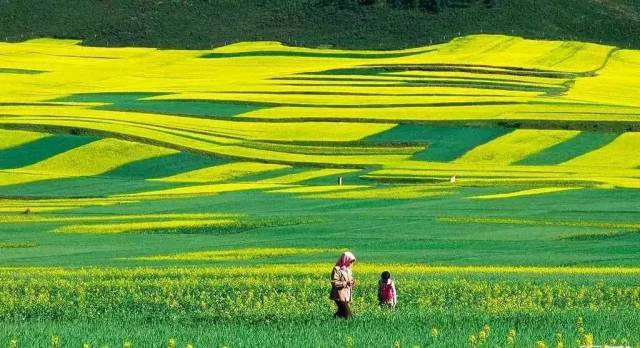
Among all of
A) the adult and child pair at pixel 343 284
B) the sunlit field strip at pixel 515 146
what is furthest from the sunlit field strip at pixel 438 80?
the adult and child pair at pixel 343 284

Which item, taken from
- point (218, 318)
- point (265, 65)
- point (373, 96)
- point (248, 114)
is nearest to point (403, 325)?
point (218, 318)

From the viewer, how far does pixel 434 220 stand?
56.5 metres

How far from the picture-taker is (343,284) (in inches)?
1044

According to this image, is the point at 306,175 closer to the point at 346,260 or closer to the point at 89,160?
the point at 89,160

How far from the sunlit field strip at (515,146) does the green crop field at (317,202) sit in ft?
0.85

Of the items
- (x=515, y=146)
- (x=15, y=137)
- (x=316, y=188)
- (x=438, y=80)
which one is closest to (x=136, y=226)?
(x=316, y=188)

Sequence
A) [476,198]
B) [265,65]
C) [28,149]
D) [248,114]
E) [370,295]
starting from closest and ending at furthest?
1. [370,295]
2. [476,198]
3. [28,149]
4. [248,114]
5. [265,65]

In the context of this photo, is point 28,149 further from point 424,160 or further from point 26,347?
point 26,347

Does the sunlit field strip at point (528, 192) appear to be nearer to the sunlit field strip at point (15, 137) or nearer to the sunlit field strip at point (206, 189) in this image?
the sunlit field strip at point (206, 189)

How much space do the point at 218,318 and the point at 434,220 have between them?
96.5 feet

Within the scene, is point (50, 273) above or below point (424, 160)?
above

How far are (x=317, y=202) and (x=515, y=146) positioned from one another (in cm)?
2888

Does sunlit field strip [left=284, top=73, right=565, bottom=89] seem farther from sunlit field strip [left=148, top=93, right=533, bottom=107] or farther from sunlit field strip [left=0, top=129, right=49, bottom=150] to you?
sunlit field strip [left=0, top=129, right=49, bottom=150]

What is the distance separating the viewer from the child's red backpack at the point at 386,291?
29.5m
